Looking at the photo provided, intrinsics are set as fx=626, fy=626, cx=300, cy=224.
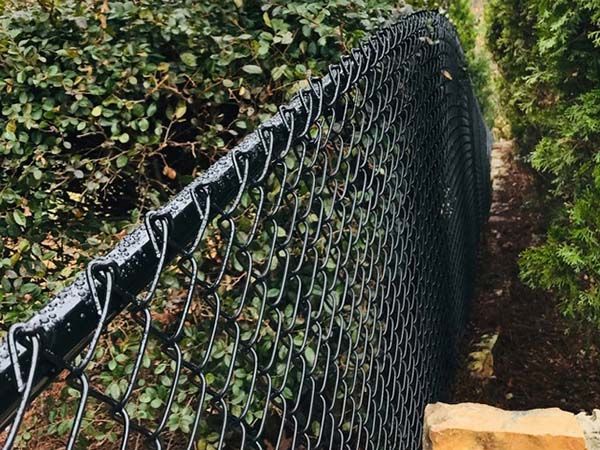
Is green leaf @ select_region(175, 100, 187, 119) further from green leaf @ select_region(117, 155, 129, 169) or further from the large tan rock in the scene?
the large tan rock

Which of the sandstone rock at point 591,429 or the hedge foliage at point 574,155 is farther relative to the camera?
the hedge foliage at point 574,155

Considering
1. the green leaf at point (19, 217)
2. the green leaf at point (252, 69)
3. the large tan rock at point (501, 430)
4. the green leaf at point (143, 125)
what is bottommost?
the large tan rock at point (501, 430)

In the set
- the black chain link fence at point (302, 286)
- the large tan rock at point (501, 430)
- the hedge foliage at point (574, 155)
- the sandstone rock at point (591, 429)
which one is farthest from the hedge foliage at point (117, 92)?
the sandstone rock at point (591, 429)

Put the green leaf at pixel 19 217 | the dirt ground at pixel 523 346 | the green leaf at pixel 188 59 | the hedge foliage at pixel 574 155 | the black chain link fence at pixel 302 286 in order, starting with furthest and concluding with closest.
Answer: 1. the dirt ground at pixel 523 346
2. the hedge foliage at pixel 574 155
3. the green leaf at pixel 188 59
4. the green leaf at pixel 19 217
5. the black chain link fence at pixel 302 286

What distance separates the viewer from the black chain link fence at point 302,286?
1.12 metres

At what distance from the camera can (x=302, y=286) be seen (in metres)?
1.78

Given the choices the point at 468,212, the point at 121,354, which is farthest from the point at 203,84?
the point at 468,212

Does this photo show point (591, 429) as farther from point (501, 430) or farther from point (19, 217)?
point (19, 217)

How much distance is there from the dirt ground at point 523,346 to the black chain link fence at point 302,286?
0.77 metres

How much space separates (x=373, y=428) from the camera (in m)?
1.78

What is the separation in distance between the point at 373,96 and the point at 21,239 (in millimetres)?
1477

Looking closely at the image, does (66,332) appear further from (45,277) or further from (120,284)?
(45,277)

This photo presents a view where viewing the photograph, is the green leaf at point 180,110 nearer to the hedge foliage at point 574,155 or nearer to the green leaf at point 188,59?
the green leaf at point 188,59

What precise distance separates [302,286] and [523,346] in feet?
9.08
